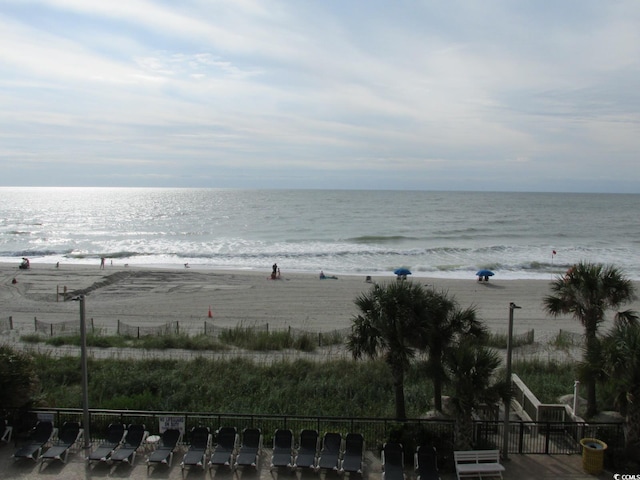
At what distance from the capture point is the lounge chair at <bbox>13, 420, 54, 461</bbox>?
36.6 feet

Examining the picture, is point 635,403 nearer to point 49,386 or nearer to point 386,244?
point 49,386

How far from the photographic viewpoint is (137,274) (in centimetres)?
4103

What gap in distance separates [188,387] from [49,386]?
14.8ft

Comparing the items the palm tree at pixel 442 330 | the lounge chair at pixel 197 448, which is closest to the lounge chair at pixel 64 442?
the lounge chair at pixel 197 448

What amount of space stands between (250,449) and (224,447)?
62 cm

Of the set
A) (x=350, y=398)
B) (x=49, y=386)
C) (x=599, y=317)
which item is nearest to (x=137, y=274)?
(x=49, y=386)

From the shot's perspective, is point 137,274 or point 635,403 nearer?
point 635,403

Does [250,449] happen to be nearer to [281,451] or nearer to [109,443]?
[281,451]

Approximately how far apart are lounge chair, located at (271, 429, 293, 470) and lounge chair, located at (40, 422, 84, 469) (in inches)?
185

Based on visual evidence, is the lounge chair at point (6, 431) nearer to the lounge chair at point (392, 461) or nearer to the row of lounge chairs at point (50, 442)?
the row of lounge chairs at point (50, 442)

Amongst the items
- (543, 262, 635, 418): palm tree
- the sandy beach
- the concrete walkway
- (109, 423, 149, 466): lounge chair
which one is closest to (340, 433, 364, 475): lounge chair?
the concrete walkway

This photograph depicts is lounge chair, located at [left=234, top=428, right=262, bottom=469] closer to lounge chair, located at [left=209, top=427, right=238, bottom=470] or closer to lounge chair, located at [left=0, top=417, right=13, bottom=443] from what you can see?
lounge chair, located at [left=209, top=427, right=238, bottom=470]

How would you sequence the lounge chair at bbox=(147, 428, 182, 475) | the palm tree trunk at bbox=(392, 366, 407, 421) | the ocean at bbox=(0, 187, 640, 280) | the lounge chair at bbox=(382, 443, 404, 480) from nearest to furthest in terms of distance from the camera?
the lounge chair at bbox=(382, 443, 404, 480) < the lounge chair at bbox=(147, 428, 182, 475) < the palm tree trunk at bbox=(392, 366, 407, 421) < the ocean at bbox=(0, 187, 640, 280)

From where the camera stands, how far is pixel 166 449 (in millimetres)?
11445
